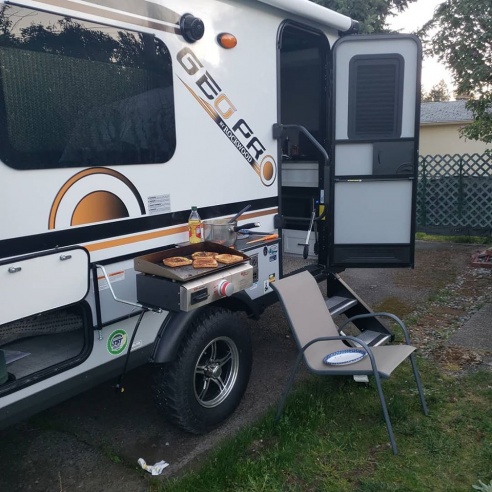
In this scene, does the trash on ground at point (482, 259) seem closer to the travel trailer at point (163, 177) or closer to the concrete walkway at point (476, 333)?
the concrete walkway at point (476, 333)

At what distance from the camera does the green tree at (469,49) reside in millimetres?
7098

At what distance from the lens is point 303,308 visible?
137 inches

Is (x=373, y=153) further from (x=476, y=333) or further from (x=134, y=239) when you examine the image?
(x=134, y=239)

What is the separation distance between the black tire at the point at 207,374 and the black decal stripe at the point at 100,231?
1.94 ft

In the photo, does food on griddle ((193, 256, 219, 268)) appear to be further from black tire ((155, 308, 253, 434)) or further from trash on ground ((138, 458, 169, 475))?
trash on ground ((138, 458, 169, 475))

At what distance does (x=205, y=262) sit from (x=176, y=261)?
158mm

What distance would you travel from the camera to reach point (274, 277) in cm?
395

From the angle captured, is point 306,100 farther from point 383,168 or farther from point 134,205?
point 134,205

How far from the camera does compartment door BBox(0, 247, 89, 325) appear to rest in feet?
7.45

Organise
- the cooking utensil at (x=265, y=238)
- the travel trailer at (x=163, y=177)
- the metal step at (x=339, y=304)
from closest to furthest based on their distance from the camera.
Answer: the travel trailer at (x=163, y=177) → the cooking utensil at (x=265, y=238) → the metal step at (x=339, y=304)

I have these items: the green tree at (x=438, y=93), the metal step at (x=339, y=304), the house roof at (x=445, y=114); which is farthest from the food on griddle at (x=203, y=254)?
the green tree at (x=438, y=93)

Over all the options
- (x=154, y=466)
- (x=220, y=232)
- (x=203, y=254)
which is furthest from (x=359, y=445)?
(x=220, y=232)

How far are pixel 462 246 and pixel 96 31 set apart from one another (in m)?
7.39

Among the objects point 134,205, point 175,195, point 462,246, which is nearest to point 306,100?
→ point 175,195
